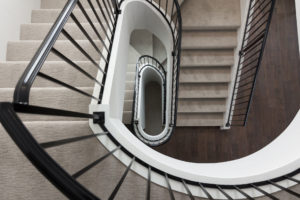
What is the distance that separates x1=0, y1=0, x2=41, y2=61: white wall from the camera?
258cm

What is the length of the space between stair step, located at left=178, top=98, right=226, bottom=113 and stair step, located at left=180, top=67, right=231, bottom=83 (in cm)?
56

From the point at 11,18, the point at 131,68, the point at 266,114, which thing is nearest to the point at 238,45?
the point at 266,114

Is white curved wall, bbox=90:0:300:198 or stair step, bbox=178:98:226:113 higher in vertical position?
stair step, bbox=178:98:226:113

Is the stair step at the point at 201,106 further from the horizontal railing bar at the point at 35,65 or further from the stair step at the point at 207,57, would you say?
the horizontal railing bar at the point at 35,65

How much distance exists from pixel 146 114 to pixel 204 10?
4.36 meters

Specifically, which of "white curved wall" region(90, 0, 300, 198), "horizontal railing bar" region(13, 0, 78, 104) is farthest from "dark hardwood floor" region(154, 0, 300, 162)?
"horizontal railing bar" region(13, 0, 78, 104)

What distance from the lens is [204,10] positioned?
159 inches

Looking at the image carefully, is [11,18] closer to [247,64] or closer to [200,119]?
[200,119]

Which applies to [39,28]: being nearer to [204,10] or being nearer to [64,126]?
[64,126]

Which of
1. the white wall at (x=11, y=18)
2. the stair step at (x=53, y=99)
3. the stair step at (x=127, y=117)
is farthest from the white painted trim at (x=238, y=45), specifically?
the white wall at (x=11, y=18)

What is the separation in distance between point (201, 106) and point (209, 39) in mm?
1546

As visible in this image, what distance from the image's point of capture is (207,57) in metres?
4.34

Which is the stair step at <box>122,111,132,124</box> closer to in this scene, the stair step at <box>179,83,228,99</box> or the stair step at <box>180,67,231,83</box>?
the stair step at <box>179,83,228,99</box>

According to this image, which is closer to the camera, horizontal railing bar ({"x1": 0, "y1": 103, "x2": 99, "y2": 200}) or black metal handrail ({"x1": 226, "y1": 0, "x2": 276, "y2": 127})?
horizontal railing bar ({"x1": 0, "y1": 103, "x2": 99, "y2": 200})
